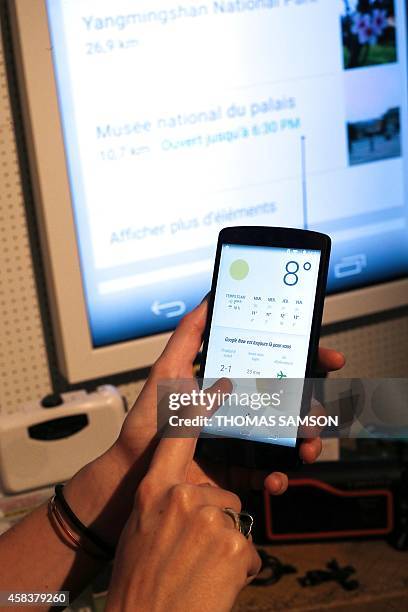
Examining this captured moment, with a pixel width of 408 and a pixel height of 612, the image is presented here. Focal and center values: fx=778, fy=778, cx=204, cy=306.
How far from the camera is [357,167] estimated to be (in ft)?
3.69

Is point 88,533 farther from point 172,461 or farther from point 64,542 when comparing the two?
point 172,461

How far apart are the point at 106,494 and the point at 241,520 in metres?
0.17

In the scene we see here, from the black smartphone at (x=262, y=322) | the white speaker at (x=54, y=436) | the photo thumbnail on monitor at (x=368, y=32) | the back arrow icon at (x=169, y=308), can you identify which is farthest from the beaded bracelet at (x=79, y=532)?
the photo thumbnail on monitor at (x=368, y=32)

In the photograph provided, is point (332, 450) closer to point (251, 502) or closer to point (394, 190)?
point (251, 502)

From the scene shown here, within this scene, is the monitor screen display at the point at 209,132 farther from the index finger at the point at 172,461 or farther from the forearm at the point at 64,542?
the index finger at the point at 172,461

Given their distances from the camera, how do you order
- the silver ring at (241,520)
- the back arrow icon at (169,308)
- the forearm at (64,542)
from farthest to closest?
the back arrow icon at (169,308) < the forearm at (64,542) < the silver ring at (241,520)

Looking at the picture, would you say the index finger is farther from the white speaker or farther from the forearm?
the white speaker

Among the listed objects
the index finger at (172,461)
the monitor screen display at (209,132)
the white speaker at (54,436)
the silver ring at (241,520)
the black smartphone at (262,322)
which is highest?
the monitor screen display at (209,132)

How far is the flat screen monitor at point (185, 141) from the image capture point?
3.08 feet

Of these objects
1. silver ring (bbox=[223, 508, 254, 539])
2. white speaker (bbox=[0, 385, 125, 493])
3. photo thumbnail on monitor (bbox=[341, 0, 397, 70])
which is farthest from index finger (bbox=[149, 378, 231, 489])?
photo thumbnail on monitor (bbox=[341, 0, 397, 70])

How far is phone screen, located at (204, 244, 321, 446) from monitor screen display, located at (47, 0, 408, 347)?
29cm

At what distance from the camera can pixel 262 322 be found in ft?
2.37

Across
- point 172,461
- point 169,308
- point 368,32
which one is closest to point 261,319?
point 172,461

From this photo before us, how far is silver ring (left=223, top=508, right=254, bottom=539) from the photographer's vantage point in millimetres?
593
